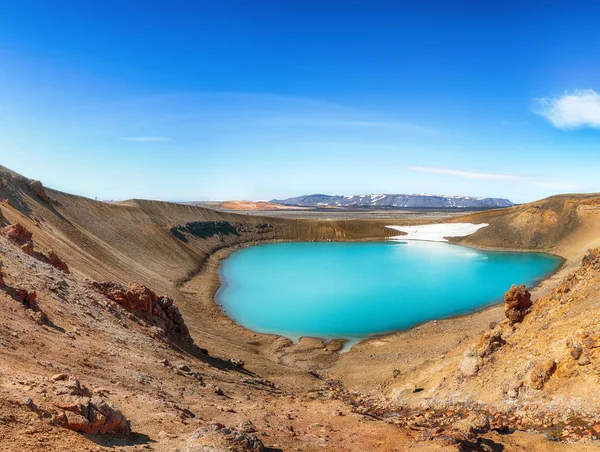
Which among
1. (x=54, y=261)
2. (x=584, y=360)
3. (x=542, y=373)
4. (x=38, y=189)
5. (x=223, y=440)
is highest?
(x=38, y=189)

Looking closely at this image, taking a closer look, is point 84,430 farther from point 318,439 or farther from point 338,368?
point 338,368

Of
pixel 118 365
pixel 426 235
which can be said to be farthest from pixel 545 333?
pixel 426 235

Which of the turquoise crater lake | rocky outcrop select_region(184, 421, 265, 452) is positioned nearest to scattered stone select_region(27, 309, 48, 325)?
rocky outcrop select_region(184, 421, 265, 452)

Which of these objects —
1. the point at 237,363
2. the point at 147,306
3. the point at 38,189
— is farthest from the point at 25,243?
the point at 38,189

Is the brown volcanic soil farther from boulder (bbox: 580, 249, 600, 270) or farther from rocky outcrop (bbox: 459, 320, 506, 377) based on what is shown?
boulder (bbox: 580, 249, 600, 270)

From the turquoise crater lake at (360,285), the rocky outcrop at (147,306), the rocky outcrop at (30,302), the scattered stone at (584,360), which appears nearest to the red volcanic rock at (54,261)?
the rocky outcrop at (147,306)

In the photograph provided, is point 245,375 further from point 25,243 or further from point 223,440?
point 25,243

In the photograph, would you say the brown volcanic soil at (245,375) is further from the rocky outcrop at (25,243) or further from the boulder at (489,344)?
the rocky outcrop at (25,243)
